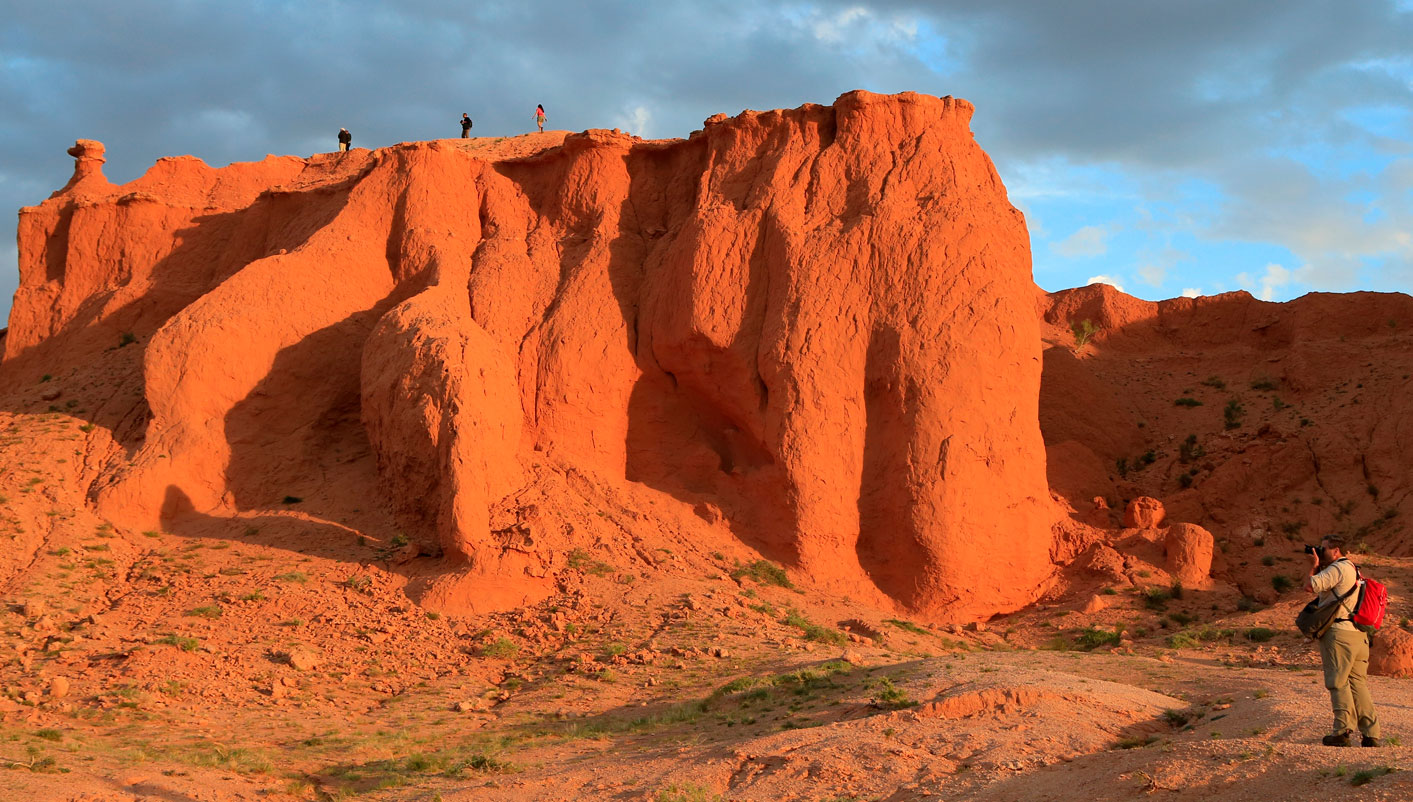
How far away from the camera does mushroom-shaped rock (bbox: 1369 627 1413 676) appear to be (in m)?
14.0

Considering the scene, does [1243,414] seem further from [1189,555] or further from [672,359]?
[672,359]

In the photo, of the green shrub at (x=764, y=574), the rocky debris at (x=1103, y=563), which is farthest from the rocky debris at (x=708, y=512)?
the rocky debris at (x=1103, y=563)

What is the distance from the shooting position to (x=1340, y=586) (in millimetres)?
9055

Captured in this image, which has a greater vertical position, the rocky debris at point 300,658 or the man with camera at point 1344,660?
the man with camera at point 1344,660

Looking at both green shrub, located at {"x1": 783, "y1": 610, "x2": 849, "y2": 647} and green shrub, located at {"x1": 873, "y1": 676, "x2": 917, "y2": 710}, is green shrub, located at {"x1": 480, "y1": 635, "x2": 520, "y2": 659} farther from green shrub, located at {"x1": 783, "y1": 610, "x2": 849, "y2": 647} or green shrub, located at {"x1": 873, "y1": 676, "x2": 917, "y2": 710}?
green shrub, located at {"x1": 873, "y1": 676, "x2": 917, "y2": 710}

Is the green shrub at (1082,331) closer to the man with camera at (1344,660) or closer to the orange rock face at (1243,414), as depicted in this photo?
the orange rock face at (1243,414)

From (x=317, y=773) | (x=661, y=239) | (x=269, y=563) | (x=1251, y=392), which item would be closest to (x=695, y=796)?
(x=317, y=773)

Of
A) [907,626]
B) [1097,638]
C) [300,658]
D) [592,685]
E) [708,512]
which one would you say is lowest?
[592,685]

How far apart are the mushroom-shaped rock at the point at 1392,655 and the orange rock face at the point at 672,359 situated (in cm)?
581

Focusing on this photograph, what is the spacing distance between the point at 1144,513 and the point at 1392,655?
7.13 meters

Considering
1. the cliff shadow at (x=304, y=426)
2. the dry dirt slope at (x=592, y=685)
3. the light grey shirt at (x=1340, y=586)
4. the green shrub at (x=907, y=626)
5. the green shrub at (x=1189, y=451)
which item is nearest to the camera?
the light grey shirt at (x=1340, y=586)

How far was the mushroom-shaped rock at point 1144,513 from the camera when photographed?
69.1ft

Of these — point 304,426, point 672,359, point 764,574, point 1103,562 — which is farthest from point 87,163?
point 1103,562

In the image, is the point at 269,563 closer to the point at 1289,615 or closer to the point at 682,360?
the point at 682,360
